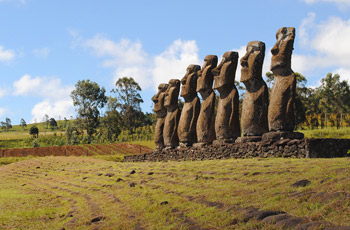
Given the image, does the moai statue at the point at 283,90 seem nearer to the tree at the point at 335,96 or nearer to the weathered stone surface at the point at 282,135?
the weathered stone surface at the point at 282,135

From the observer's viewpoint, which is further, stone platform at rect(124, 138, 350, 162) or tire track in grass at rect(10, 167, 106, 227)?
stone platform at rect(124, 138, 350, 162)

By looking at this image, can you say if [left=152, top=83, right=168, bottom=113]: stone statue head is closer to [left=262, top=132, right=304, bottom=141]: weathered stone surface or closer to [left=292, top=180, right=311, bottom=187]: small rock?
[left=262, top=132, right=304, bottom=141]: weathered stone surface

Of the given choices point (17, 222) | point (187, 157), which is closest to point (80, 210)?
point (17, 222)

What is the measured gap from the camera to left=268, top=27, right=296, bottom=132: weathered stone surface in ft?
45.1

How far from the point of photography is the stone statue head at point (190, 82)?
19.7 meters

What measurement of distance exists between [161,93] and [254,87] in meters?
9.01

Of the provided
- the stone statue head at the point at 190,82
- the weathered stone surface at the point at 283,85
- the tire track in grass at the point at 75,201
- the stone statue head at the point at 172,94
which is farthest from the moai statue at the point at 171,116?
the weathered stone surface at the point at 283,85

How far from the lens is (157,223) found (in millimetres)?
7438

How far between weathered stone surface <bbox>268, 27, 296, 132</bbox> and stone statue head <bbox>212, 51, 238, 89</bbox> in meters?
2.61

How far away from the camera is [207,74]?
60.3 ft

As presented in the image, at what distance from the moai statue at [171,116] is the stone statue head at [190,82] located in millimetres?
1510

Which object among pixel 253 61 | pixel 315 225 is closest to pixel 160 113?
pixel 253 61

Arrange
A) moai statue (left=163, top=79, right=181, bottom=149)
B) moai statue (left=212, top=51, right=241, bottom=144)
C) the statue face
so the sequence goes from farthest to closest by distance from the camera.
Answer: moai statue (left=163, top=79, right=181, bottom=149) → moai statue (left=212, top=51, right=241, bottom=144) → the statue face

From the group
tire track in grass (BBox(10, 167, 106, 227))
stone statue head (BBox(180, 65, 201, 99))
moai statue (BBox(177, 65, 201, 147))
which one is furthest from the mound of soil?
tire track in grass (BBox(10, 167, 106, 227))
